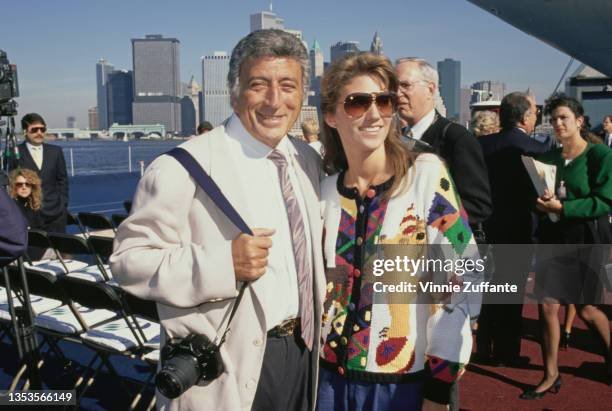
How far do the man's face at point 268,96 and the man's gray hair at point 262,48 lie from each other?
0.02 meters

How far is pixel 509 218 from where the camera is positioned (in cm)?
417

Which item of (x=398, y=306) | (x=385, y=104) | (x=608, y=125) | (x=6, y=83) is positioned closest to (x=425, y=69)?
(x=385, y=104)

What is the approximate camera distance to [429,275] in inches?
65.8

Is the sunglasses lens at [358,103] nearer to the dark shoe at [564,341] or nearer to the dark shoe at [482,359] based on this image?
the dark shoe at [482,359]

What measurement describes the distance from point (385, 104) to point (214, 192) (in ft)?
2.01

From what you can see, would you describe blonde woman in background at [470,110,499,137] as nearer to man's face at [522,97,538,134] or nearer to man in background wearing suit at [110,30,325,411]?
man's face at [522,97,538,134]

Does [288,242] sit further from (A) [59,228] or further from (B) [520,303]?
(A) [59,228]

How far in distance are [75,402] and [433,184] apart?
2573 millimetres

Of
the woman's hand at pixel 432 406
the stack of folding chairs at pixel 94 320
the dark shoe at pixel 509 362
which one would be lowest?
the dark shoe at pixel 509 362

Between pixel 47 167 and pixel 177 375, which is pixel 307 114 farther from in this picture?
pixel 177 375

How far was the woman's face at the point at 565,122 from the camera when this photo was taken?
364 centimetres

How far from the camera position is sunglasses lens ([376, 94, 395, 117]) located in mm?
1741

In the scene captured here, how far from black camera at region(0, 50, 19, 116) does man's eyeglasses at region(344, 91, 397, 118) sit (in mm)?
3185

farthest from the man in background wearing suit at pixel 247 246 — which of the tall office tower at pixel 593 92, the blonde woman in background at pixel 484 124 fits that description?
the tall office tower at pixel 593 92
